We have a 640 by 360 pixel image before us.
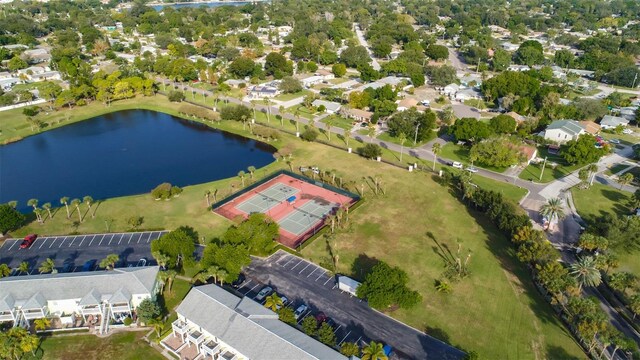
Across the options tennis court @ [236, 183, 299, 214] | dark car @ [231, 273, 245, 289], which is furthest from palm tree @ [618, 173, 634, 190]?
dark car @ [231, 273, 245, 289]

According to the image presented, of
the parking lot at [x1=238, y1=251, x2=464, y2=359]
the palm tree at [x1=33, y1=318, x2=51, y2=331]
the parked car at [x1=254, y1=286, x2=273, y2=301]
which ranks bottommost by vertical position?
the parking lot at [x1=238, y1=251, x2=464, y2=359]

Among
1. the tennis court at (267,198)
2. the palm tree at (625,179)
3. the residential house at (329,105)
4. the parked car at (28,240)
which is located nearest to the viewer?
the parked car at (28,240)

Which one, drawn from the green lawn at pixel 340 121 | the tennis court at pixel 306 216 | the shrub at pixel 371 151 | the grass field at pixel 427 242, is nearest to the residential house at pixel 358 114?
the green lawn at pixel 340 121

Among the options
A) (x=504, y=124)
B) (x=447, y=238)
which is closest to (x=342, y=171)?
(x=447, y=238)

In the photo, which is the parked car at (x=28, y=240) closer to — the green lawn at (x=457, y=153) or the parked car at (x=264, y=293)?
the parked car at (x=264, y=293)

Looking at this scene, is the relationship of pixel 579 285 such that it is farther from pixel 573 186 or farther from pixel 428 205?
pixel 573 186

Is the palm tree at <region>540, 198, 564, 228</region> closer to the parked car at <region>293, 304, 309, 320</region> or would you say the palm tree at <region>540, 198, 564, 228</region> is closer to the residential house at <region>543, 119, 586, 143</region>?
the residential house at <region>543, 119, 586, 143</region>

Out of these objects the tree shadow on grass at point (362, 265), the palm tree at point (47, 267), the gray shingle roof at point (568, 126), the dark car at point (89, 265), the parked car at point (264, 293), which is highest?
the palm tree at point (47, 267)

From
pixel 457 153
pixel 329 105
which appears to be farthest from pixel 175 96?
pixel 457 153
